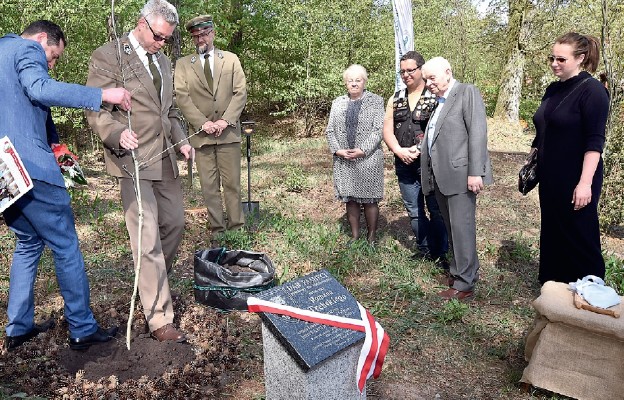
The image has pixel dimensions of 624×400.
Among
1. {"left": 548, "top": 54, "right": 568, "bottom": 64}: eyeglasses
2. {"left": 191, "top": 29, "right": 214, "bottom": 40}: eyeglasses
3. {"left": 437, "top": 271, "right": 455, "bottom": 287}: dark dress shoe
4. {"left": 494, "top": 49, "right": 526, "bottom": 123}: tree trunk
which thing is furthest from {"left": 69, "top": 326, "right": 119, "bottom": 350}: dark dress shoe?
{"left": 494, "top": 49, "right": 526, "bottom": 123}: tree trunk

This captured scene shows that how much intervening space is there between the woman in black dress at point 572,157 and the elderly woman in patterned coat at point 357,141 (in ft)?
5.49

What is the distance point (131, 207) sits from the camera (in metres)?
3.51

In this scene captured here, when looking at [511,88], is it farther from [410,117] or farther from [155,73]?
[155,73]

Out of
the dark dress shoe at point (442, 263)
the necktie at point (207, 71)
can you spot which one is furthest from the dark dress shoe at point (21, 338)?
the dark dress shoe at point (442, 263)

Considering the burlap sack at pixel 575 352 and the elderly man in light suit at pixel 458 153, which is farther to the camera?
the elderly man in light suit at pixel 458 153

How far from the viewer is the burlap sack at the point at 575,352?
282cm

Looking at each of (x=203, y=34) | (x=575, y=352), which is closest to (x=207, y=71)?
(x=203, y=34)

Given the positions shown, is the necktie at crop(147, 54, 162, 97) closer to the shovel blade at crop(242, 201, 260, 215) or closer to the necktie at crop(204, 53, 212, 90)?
the necktie at crop(204, 53, 212, 90)

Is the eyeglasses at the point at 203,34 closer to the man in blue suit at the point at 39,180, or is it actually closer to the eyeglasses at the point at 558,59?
the man in blue suit at the point at 39,180

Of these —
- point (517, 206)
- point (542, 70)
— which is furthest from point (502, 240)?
point (542, 70)

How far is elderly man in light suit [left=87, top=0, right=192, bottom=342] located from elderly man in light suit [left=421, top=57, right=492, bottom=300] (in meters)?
2.03

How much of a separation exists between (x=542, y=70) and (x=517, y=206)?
1365 cm

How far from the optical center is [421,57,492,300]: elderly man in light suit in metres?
3.95

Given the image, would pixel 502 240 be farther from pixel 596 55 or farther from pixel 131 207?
pixel 131 207
